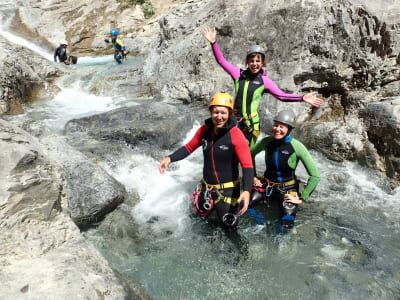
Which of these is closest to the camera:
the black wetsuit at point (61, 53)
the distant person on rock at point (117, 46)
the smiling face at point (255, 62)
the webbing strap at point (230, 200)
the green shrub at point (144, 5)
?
the webbing strap at point (230, 200)

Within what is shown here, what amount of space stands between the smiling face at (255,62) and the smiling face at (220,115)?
1.49 m

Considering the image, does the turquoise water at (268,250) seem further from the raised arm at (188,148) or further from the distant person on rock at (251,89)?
the distant person on rock at (251,89)

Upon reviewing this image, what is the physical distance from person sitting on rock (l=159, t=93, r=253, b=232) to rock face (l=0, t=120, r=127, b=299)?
4.45 feet

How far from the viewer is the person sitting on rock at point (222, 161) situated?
325 cm

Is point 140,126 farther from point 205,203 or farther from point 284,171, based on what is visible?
point 284,171

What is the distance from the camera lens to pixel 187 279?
355 cm

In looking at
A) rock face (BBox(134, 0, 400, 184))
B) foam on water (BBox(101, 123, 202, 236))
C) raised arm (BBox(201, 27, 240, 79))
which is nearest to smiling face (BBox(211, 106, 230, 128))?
raised arm (BBox(201, 27, 240, 79))

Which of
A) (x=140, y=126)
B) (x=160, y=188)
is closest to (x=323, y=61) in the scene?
(x=140, y=126)

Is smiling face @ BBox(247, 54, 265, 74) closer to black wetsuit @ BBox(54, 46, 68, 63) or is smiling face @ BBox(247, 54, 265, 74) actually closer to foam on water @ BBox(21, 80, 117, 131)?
foam on water @ BBox(21, 80, 117, 131)

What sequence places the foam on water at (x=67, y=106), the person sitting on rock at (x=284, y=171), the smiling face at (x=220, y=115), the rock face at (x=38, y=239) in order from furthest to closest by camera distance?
the foam on water at (x=67, y=106)
the person sitting on rock at (x=284, y=171)
the smiling face at (x=220, y=115)
the rock face at (x=38, y=239)

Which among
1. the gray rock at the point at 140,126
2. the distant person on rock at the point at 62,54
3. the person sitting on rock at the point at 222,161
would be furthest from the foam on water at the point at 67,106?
the person sitting on rock at the point at 222,161

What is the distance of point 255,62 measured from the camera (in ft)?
14.1

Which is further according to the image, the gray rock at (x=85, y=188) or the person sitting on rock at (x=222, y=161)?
the gray rock at (x=85, y=188)

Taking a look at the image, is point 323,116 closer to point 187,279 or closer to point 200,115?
point 200,115
